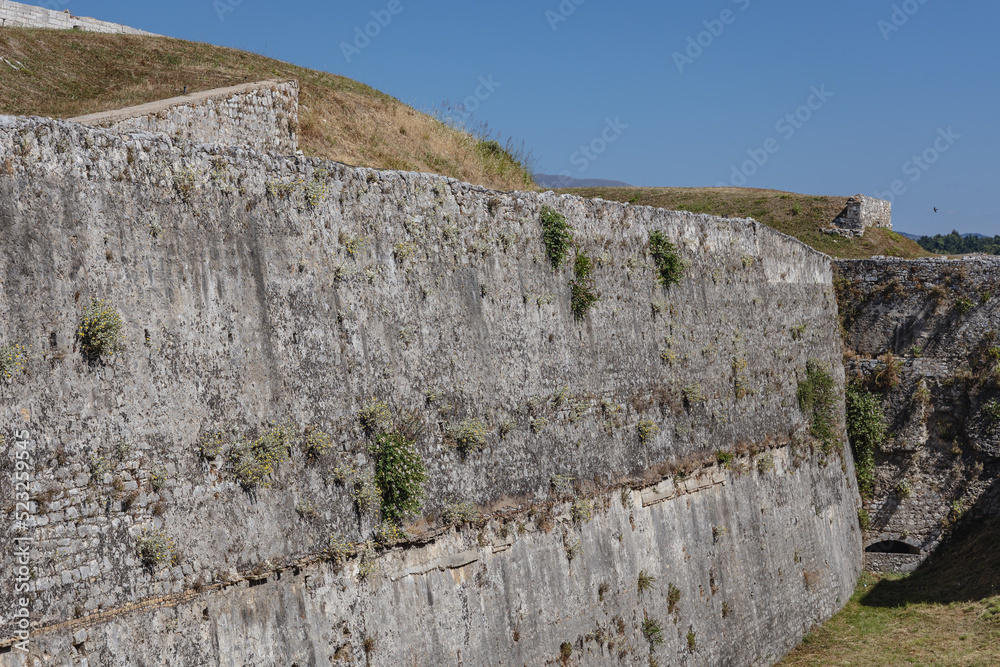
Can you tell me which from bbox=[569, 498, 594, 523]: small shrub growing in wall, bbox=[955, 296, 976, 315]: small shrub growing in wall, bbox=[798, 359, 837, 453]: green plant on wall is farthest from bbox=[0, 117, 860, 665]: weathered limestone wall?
bbox=[955, 296, 976, 315]: small shrub growing in wall

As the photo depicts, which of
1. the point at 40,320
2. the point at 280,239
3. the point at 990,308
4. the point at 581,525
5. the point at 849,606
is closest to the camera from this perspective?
the point at 40,320

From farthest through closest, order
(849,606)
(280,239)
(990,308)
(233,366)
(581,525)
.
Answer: (990,308)
(849,606)
(581,525)
(280,239)
(233,366)

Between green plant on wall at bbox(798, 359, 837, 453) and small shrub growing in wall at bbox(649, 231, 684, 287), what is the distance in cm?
578

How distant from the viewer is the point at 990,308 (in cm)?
2147

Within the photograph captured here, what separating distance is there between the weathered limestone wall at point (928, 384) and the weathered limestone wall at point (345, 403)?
6953 millimetres

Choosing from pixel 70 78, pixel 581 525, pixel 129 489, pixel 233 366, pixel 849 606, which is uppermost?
pixel 70 78

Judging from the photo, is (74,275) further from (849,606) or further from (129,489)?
(849,606)

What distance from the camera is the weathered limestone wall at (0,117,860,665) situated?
728 cm

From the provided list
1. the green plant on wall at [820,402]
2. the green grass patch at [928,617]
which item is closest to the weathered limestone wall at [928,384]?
the green grass patch at [928,617]

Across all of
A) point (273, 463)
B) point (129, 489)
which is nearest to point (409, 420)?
point (273, 463)

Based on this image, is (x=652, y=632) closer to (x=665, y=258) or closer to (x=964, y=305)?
(x=665, y=258)

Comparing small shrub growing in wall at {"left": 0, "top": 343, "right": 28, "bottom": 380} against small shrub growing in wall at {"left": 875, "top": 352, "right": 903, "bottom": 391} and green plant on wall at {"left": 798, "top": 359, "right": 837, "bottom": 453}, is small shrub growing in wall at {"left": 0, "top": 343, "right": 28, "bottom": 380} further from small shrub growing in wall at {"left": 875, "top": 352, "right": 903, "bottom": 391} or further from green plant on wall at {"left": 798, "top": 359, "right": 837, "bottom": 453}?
small shrub growing in wall at {"left": 875, "top": 352, "right": 903, "bottom": 391}

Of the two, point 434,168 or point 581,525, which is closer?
point 581,525

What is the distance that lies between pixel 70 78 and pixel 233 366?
382 inches
